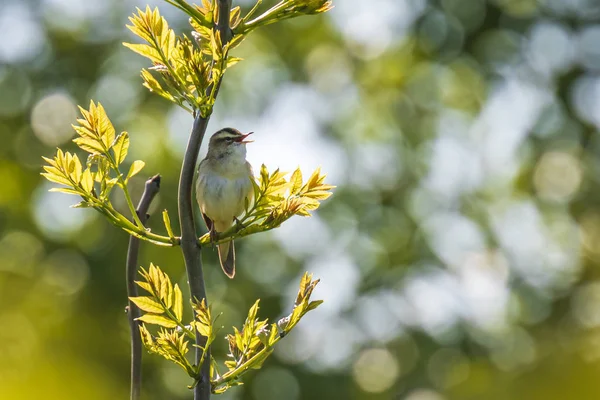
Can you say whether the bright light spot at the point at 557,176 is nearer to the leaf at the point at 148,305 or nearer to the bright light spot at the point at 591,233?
the bright light spot at the point at 591,233

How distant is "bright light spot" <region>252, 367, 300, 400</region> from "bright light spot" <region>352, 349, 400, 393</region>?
1.14m

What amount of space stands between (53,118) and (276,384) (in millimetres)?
6206

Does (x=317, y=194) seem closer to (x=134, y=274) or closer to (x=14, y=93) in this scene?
(x=134, y=274)

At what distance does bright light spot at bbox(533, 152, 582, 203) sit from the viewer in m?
17.2

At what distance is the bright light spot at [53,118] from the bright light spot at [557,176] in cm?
883

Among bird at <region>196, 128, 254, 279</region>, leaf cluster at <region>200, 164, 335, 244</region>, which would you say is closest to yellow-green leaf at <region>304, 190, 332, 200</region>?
leaf cluster at <region>200, 164, 335, 244</region>

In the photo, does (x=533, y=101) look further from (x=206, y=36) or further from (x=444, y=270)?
(x=206, y=36)

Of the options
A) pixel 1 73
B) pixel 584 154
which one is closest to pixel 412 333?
pixel 584 154

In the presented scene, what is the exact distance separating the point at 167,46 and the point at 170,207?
38.1 feet

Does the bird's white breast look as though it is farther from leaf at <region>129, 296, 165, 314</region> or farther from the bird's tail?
leaf at <region>129, 296, 165, 314</region>

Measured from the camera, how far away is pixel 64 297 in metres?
13.5

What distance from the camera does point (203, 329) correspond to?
1.88 meters

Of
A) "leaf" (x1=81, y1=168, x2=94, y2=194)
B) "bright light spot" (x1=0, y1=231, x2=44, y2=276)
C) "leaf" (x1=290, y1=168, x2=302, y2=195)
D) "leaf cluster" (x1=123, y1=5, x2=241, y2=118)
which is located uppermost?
"bright light spot" (x1=0, y1=231, x2=44, y2=276)

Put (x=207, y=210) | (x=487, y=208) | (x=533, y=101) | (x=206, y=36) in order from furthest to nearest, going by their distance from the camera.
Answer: (x=533, y=101)
(x=487, y=208)
(x=207, y=210)
(x=206, y=36)
